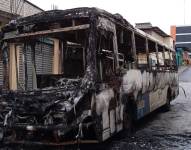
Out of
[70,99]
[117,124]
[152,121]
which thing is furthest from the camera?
[152,121]

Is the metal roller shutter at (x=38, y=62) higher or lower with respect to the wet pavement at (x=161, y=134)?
higher

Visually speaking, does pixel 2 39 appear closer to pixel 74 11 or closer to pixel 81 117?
pixel 74 11

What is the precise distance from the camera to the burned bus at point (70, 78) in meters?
6.84

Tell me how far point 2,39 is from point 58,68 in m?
1.28

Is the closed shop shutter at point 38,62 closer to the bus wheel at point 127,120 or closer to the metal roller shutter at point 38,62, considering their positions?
the metal roller shutter at point 38,62

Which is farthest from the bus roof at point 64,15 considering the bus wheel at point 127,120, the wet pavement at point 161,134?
the wet pavement at point 161,134

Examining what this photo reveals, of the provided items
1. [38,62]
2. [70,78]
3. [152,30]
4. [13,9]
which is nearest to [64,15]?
[70,78]

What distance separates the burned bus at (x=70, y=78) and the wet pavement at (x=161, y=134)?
15.2 inches

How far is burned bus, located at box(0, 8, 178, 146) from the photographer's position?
6.84 m

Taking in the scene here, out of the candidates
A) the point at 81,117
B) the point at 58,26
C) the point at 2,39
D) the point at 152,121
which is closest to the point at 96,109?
the point at 81,117

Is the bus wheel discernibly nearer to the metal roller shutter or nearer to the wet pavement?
the wet pavement

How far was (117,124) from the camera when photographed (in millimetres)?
7977

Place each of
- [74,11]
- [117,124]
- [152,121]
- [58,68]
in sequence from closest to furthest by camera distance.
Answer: [74,11] → [117,124] → [58,68] → [152,121]

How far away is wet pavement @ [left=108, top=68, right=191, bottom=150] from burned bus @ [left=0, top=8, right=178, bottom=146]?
15.2 inches
